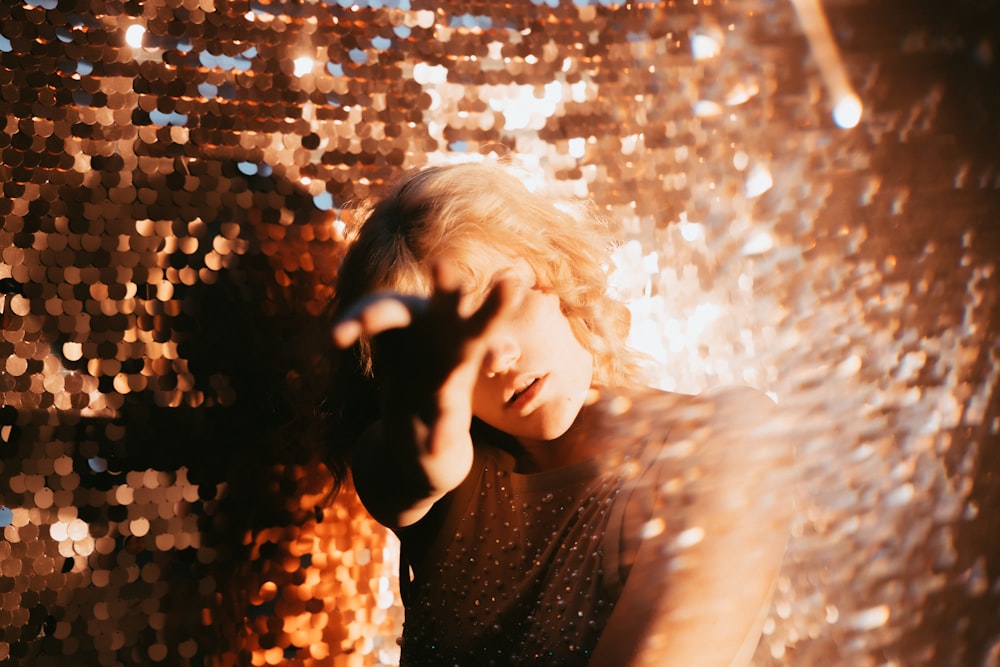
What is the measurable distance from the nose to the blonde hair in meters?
0.03

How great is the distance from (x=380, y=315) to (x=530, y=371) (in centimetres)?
9

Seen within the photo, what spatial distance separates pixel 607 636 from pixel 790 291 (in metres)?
0.23

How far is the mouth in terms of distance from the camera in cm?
37

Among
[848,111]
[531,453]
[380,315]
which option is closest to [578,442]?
[531,453]

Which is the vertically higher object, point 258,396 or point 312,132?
point 312,132

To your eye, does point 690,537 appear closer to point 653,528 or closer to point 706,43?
point 653,528

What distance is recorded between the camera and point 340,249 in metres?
0.46

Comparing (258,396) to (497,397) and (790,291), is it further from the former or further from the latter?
(790,291)

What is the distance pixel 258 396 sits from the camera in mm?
447

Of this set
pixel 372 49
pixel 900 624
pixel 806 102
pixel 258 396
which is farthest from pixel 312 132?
pixel 900 624

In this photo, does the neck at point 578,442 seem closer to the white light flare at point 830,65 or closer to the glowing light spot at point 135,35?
the white light flare at point 830,65

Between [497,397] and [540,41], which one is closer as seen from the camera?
[497,397]

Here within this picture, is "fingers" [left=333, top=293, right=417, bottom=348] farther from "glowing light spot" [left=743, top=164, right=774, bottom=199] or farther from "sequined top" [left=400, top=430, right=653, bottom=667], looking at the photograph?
"glowing light spot" [left=743, top=164, right=774, bottom=199]

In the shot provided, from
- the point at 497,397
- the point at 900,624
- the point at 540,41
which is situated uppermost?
the point at 540,41
